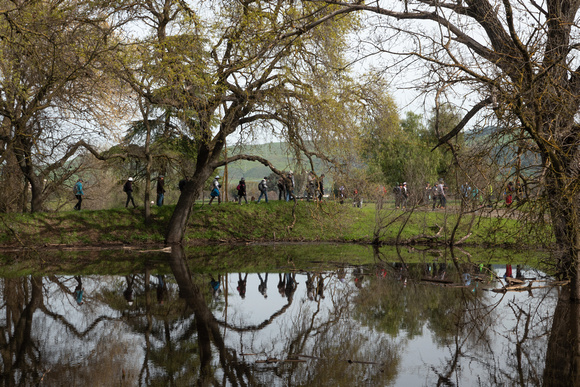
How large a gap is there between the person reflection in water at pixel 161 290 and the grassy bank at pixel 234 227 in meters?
10.6

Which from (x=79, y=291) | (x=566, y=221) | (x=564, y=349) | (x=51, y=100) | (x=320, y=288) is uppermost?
(x=51, y=100)


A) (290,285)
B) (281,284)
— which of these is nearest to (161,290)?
(281,284)

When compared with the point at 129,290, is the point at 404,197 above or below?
above

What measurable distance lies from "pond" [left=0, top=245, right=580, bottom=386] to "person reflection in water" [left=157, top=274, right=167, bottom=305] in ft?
0.15

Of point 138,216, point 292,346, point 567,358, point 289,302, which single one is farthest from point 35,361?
point 138,216

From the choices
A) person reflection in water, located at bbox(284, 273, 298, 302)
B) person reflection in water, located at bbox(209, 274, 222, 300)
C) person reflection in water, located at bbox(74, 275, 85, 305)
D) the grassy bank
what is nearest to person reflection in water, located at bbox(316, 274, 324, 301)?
person reflection in water, located at bbox(284, 273, 298, 302)

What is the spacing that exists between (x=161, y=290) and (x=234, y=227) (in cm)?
1549

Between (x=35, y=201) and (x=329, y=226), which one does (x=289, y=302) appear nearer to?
(x=329, y=226)

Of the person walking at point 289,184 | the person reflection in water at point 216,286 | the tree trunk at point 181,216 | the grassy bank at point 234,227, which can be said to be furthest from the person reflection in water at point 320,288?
the tree trunk at point 181,216

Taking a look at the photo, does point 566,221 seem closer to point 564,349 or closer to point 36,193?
point 564,349

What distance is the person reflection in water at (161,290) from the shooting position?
1177cm

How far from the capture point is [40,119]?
23.7 meters

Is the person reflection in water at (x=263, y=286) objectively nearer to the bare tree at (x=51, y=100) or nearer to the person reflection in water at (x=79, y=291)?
the person reflection in water at (x=79, y=291)

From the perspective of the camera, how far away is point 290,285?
14094mm
